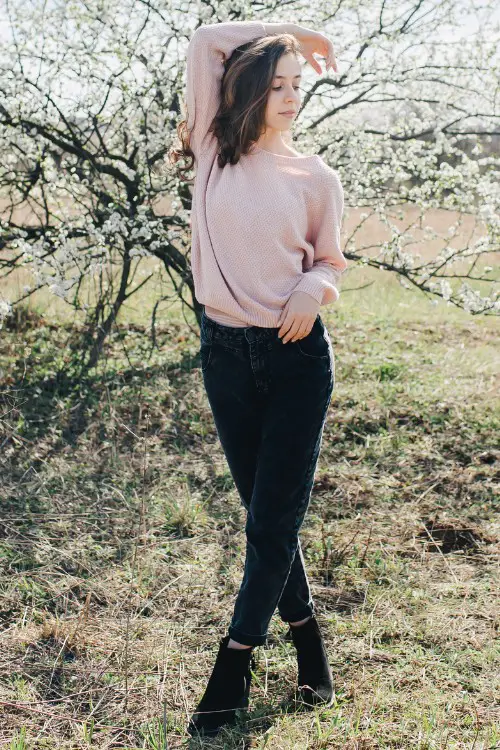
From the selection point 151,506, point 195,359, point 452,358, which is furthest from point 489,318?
point 151,506

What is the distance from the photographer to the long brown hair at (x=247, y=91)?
2.11m

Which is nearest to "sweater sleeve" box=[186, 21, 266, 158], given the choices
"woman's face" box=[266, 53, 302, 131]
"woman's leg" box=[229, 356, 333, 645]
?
"woman's face" box=[266, 53, 302, 131]

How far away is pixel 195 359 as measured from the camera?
5.36m

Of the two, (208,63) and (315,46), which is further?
(315,46)

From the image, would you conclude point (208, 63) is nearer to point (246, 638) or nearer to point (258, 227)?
point (258, 227)

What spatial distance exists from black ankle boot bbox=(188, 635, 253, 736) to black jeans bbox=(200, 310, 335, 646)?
65mm

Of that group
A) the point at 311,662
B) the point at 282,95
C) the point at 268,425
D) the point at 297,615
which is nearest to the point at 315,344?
the point at 268,425

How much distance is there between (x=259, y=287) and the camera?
2090 mm

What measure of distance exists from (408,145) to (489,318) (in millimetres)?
2104

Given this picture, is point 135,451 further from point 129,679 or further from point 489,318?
point 489,318

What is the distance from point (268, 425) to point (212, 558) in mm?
1234

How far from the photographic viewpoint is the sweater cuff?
2.07 meters

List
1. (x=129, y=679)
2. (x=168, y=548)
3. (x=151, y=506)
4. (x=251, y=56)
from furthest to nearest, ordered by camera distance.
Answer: (x=151, y=506) < (x=168, y=548) < (x=129, y=679) < (x=251, y=56)

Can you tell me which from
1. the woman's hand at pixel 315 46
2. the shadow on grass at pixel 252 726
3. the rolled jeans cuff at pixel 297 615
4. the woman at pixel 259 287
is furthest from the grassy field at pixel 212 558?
the woman's hand at pixel 315 46
